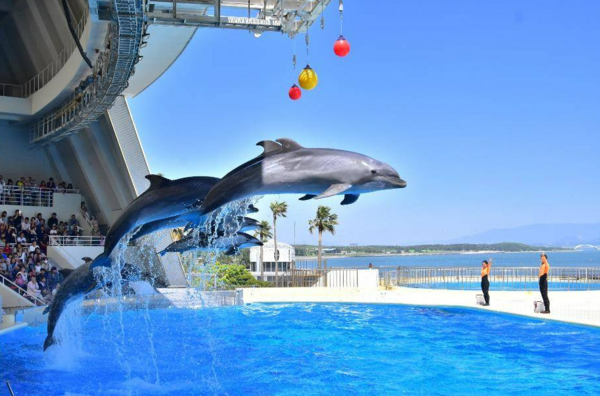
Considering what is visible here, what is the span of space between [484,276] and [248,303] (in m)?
6.49

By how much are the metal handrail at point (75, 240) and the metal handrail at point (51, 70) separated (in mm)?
5435

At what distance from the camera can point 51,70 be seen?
21.1 metres

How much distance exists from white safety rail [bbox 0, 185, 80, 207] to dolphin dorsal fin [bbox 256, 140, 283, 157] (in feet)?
60.1

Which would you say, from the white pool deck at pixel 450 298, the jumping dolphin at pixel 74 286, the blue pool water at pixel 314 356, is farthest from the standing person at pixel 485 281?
the jumping dolphin at pixel 74 286

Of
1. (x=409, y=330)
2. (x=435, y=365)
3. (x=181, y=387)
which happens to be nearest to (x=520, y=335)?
(x=409, y=330)

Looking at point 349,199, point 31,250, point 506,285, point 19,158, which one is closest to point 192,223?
A: point 349,199

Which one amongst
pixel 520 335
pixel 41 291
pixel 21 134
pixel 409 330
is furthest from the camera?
pixel 21 134

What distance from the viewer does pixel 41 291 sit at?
16.3m

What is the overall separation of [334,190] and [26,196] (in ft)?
63.2

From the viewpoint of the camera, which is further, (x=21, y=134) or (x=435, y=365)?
(x=21, y=134)

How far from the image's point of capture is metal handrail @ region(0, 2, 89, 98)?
18.1 meters

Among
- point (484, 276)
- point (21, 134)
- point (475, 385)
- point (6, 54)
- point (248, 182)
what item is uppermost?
point (6, 54)

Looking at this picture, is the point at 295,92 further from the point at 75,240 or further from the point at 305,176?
the point at 75,240

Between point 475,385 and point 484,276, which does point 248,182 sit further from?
point 484,276
